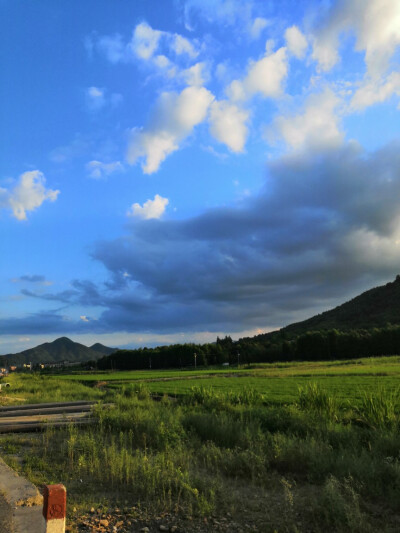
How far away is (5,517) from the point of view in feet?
19.1

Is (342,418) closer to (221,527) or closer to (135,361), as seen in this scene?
(221,527)

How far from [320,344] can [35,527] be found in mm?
98693

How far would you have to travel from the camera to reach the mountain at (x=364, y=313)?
424ft

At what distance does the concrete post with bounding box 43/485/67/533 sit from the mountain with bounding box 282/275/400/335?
5105 inches

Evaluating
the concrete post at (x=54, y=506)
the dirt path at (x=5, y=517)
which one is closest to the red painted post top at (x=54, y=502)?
the concrete post at (x=54, y=506)

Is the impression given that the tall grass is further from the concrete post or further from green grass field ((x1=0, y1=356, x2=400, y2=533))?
the concrete post

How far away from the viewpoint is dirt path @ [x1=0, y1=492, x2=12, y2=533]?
5.42 metres

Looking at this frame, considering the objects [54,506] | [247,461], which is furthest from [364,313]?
[54,506]

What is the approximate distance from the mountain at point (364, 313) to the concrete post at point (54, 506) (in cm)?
12966

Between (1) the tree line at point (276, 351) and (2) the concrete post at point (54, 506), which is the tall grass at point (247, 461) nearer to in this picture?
(2) the concrete post at point (54, 506)

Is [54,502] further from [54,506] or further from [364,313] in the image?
[364,313]

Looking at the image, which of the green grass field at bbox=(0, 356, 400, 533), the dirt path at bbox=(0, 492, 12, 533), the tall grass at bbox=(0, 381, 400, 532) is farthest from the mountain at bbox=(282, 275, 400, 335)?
the dirt path at bbox=(0, 492, 12, 533)

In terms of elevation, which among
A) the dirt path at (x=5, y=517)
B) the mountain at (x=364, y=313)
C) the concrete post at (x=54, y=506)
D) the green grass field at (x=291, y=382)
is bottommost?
the green grass field at (x=291, y=382)

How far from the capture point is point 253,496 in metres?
7.42
